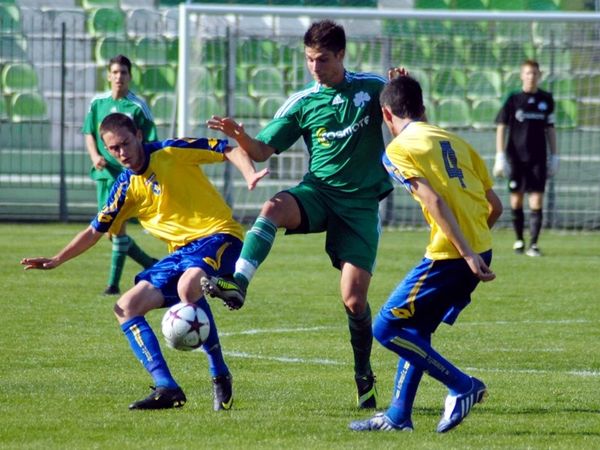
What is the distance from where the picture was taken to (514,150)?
16.0 m

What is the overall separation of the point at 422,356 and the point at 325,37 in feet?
6.30

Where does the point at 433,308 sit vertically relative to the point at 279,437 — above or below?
above

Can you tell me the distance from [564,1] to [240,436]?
17.6 m

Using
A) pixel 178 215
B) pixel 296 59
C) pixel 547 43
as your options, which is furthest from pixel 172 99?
pixel 178 215

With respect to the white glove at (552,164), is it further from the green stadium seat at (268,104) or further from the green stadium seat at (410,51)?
the green stadium seat at (268,104)

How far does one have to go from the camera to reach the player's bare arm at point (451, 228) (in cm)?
571

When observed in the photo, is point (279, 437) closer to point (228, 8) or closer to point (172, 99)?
point (228, 8)

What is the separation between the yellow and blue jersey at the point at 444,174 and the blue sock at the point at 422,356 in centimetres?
41

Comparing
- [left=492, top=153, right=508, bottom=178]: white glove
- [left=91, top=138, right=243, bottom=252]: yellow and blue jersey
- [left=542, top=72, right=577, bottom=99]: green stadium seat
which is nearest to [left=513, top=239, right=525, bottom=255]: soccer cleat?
[left=492, top=153, right=508, bottom=178]: white glove

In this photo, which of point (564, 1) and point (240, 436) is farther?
point (564, 1)

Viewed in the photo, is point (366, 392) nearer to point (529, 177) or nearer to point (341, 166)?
point (341, 166)

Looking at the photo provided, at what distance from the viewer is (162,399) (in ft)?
21.6

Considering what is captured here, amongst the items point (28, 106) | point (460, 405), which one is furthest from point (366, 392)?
point (28, 106)

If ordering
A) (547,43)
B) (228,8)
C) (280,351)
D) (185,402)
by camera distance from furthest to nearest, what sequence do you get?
(547,43)
(228,8)
(280,351)
(185,402)
